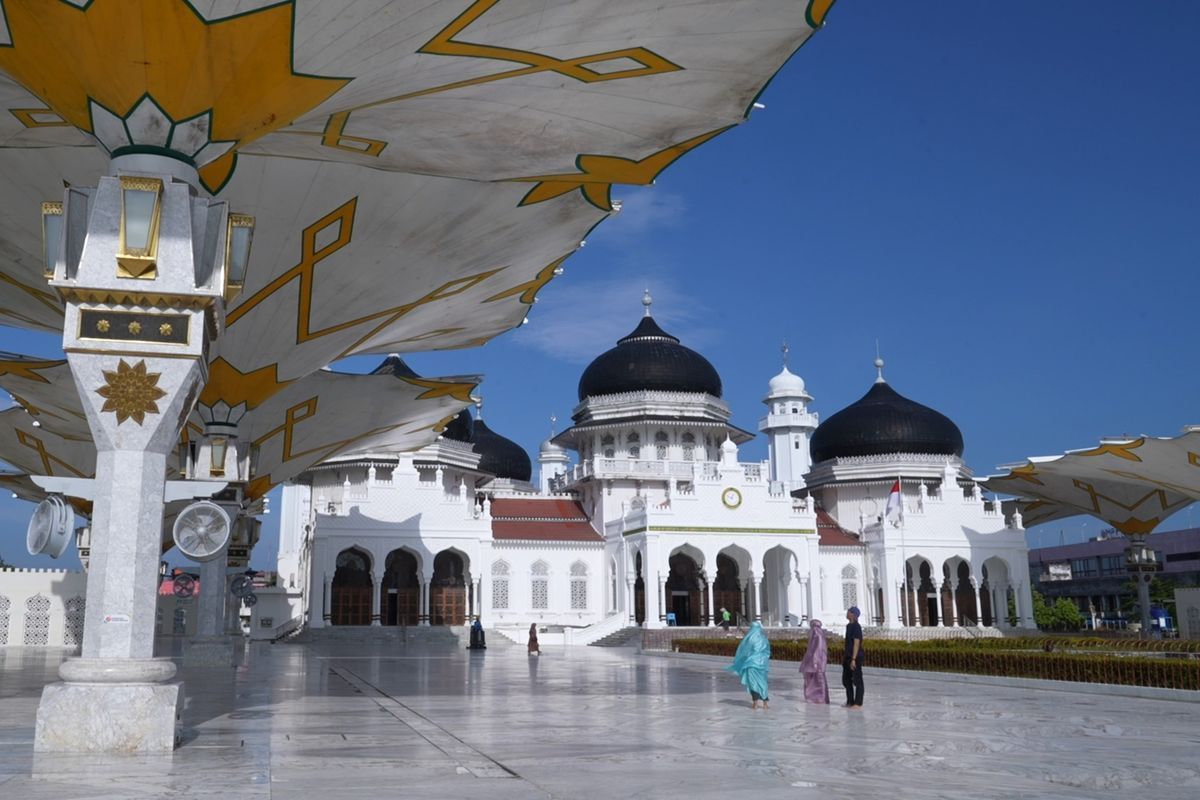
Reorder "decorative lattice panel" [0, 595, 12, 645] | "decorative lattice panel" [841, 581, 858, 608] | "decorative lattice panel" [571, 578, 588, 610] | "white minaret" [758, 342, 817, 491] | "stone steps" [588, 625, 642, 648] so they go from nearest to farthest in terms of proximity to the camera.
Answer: "stone steps" [588, 625, 642, 648] < "decorative lattice panel" [0, 595, 12, 645] < "decorative lattice panel" [571, 578, 588, 610] < "decorative lattice panel" [841, 581, 858, 608] < "white minaret" [758, 342, 817, 491]

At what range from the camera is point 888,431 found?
51406mm

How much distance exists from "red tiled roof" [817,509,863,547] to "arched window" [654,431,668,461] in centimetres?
788

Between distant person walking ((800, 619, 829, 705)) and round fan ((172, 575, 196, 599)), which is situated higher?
round fan ((172, 575, 196, 599))

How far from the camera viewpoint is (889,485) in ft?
167

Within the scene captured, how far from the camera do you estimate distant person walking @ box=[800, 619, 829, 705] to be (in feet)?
46.2

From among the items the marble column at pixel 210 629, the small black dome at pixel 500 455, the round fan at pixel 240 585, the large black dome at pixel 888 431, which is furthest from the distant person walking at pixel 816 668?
the small black dome at pixel 500 455

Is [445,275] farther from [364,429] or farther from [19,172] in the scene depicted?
[364,429]

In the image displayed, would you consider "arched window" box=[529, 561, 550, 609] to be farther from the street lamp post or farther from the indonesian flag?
the street lamp post

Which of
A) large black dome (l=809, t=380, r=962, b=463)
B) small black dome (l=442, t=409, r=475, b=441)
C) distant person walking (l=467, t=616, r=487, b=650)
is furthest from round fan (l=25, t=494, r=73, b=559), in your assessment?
large black dome (l=809, t=380, r=962, b=463)

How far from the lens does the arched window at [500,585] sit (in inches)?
1720

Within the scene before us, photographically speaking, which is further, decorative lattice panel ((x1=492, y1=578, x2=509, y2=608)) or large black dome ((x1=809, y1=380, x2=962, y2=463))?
large black dome ((x1=809, y1=380, x2=962, y2=463))

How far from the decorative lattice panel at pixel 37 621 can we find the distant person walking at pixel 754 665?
118ft

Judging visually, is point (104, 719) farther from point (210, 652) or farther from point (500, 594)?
point (500, 594)

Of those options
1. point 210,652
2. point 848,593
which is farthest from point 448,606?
point 210,652
